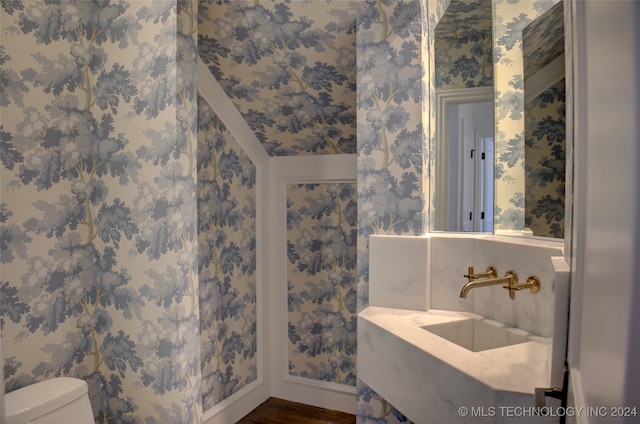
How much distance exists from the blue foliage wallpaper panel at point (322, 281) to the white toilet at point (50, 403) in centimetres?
124

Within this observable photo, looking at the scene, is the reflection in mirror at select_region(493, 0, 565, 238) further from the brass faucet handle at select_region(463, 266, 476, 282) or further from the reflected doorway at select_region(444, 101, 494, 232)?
the brass faucet handle at select_region(463, 266, 476, 282)

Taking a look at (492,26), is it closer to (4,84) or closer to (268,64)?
(268,64)

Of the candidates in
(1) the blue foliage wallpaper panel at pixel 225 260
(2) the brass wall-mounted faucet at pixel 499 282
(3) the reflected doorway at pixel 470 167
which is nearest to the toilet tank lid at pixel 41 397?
(1) the blue foliage wallpaper panel at pixel 225 260

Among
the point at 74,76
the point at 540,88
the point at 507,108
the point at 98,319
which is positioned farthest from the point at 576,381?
the point at 74,76

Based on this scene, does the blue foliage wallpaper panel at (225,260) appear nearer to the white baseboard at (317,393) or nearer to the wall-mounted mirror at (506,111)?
the white baseboard at (317,393)

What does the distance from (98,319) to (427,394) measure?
4.70 feet

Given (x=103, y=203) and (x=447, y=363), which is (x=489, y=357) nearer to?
(x=447, y=363)

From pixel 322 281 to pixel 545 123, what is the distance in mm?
1535

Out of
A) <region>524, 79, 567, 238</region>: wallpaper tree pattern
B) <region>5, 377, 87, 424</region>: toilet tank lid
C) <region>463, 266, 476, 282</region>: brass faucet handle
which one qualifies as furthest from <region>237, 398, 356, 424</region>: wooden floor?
<region>524, 79, 567, 238</region>: wallpaper tree pattern

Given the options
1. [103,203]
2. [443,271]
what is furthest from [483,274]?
[103,203]

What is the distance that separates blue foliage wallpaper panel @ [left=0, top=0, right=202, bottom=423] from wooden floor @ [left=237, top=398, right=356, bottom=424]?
72 cm

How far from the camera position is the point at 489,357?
3.83 ft

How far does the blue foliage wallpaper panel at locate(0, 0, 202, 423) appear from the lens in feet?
5.32

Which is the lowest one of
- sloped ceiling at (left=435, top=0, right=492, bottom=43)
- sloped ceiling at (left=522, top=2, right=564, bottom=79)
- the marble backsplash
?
the marble backsplash
